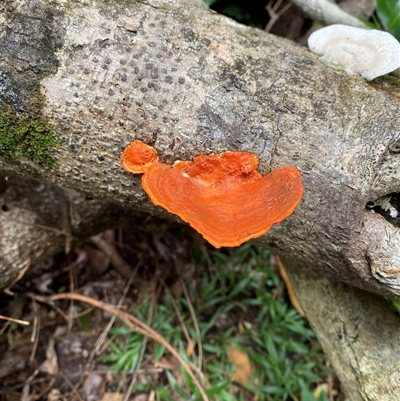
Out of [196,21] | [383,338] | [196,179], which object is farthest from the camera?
[383,338]

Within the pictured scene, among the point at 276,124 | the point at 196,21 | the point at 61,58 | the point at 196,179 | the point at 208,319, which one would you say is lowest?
the point at 208,319

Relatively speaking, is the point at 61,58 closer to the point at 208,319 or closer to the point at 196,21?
the point at 196,21

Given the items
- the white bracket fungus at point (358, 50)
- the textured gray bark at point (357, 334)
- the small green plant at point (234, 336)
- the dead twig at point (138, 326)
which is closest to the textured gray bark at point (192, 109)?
the white bracket fungus at point (358, 50)

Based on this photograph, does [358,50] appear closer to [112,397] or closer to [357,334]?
[357,334]

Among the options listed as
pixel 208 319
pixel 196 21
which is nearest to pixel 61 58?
pixel 196 21

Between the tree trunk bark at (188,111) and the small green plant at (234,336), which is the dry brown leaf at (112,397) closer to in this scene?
the small green plant at (234,336)

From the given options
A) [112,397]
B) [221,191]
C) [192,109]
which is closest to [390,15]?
[192,109]

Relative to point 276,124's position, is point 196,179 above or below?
below
